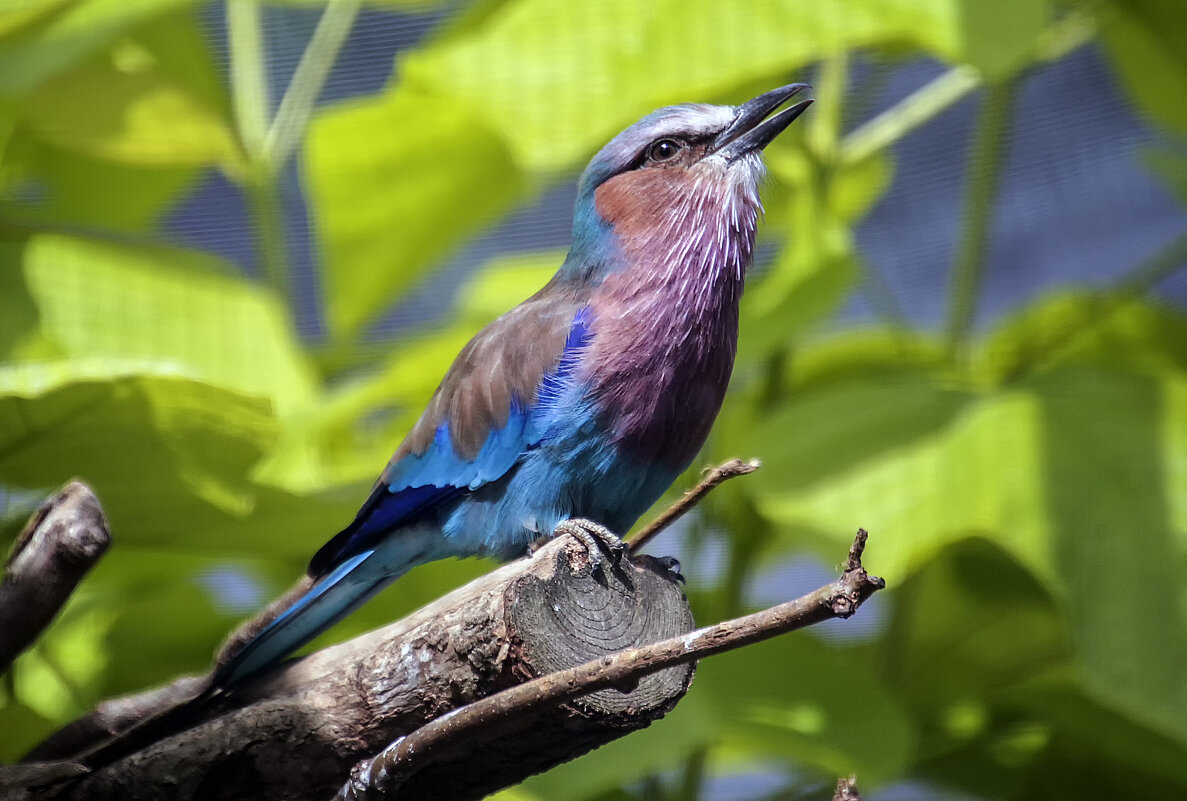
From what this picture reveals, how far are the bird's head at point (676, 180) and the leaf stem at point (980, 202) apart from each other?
591 mm

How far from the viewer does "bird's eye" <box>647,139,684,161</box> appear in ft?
5.13

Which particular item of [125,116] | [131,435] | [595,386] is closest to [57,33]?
[125,116]

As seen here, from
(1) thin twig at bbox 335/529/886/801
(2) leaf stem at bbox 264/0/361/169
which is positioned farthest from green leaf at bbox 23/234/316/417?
(1) thin twig at bbox 335/529/886/801

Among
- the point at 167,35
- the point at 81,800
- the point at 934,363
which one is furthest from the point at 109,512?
the point at 934,363

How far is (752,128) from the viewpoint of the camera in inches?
60.8

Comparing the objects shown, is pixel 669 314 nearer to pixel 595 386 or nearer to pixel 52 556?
pixel 595 386

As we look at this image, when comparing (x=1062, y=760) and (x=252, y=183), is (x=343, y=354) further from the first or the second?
(x=1062, y=760)

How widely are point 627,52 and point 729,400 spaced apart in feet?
1.98

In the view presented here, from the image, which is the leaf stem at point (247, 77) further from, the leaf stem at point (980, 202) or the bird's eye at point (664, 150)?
the leaf stem at point (980, 202)

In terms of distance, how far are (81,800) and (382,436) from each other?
1.03 metres

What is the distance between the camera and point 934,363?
2068 millimetres

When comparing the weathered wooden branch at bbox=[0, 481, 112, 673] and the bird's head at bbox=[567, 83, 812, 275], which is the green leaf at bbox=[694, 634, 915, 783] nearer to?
the bird's head at bbox=[567, 83, 812, 275]

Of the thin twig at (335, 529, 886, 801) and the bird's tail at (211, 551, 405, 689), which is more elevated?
the bird's tail at (211, 551, 405, 689)

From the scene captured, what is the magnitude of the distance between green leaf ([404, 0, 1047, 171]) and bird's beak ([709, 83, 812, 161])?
0.84 ft
